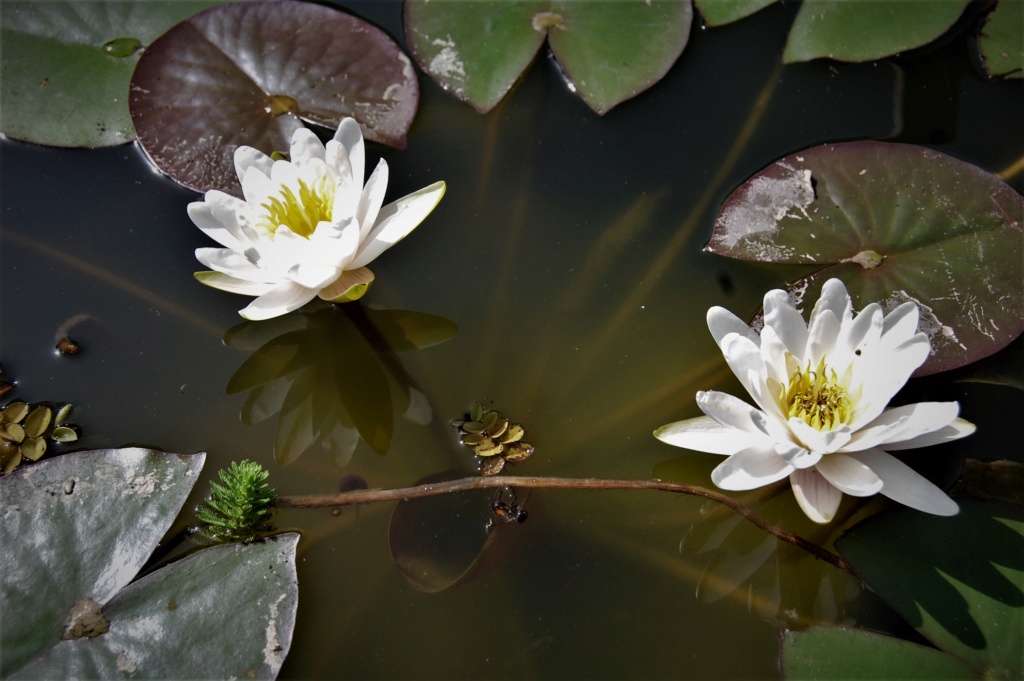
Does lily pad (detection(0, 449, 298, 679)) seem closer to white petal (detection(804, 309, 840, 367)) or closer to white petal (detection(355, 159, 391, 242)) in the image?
white petal (detection(355, 159, 391, 242))

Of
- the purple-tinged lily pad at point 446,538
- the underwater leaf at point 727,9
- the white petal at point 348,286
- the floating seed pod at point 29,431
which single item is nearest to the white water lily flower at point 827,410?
the purple-tinged lily pad at point 446,538

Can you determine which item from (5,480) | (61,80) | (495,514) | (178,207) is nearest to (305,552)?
(495,514)

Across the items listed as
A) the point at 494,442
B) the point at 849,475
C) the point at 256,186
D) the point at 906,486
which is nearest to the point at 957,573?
the point at 906,486

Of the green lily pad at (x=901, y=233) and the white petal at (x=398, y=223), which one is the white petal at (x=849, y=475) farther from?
the white petal at (x=398, y=223)

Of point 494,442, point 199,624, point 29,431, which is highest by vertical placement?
point 494,442

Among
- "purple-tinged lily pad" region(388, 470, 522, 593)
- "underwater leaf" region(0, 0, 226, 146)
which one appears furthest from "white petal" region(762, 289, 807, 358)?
"underwater leaf" region(0, 0, 226, 146)

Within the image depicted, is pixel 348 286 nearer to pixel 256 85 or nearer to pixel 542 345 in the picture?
pixel 542 345
